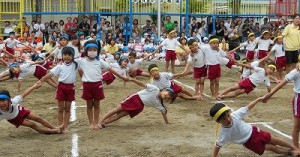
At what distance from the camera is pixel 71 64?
9.65m

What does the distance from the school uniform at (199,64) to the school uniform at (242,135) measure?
5544mm

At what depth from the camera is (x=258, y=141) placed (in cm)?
738

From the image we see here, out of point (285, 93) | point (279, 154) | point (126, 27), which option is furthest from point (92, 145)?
point (126, 27)

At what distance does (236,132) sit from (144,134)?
7.90 feet

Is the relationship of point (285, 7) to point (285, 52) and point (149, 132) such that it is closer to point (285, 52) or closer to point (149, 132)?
point (285, 52)

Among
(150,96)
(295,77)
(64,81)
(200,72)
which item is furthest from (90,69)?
(200,72)

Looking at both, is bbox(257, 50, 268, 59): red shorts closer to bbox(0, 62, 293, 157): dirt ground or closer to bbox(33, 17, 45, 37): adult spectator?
bbox(0, 62, 293, 157): dirt ground

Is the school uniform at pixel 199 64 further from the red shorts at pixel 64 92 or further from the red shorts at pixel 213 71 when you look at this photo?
the red shorts at pixel 64 92

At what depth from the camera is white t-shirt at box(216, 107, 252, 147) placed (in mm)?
7227

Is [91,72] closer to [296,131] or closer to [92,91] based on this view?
[92,91]

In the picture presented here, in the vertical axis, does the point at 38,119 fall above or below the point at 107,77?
below

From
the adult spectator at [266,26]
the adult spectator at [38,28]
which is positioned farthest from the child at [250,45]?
the adult spectator at [38,28]

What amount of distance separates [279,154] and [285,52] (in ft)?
28.0

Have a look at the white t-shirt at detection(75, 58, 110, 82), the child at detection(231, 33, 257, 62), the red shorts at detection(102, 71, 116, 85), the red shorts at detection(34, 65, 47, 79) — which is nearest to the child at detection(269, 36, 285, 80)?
the child at detection(231, 33, 257, 62)
